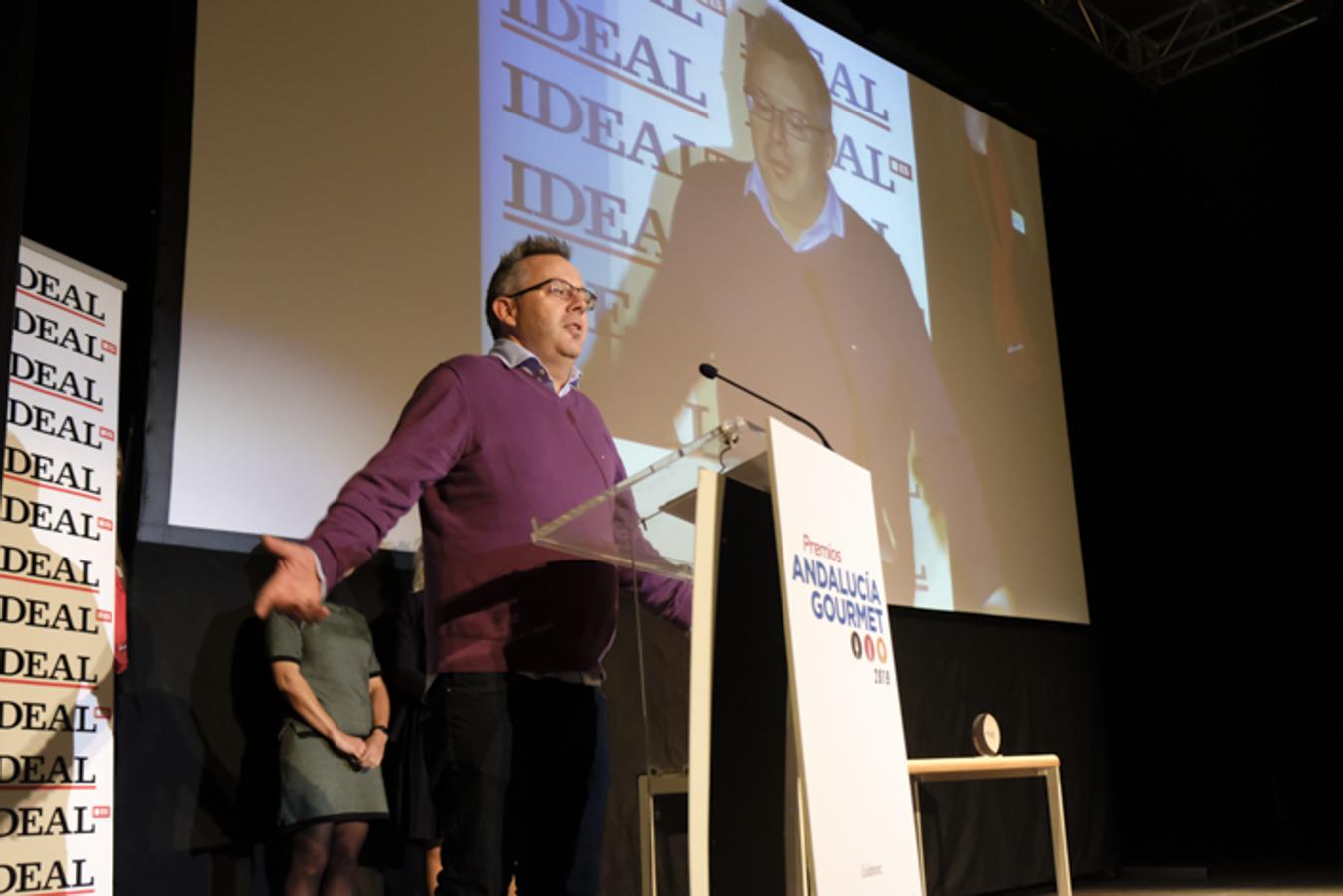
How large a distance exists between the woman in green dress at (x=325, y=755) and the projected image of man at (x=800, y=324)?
1.21m

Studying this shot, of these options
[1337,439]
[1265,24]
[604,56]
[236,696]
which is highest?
[1265,24]

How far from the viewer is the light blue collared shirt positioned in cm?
461

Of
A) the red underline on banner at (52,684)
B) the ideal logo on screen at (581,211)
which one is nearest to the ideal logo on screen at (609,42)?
the ideal logo on screen at (581,211)

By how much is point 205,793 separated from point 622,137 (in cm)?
240

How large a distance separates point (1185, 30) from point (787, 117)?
291 cm

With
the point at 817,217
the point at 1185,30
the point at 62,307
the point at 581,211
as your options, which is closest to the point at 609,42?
the point at 581,211

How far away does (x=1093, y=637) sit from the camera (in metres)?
6.25

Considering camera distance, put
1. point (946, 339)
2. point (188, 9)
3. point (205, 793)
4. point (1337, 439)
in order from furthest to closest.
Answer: point (1337, 439) → point (946, 339) → point (188, 9) → point (205, 793)

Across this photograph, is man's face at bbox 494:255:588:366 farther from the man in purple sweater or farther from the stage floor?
the stage floor

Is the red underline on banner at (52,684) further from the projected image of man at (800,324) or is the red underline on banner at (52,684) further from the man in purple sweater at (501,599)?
the projected image of man at (800,324)

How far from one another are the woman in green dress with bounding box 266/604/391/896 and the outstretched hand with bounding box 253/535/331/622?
123cm

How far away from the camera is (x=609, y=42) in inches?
162

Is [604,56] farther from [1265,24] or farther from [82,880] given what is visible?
[1265,24]

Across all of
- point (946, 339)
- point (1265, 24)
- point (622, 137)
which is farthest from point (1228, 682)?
point (622, 137)
